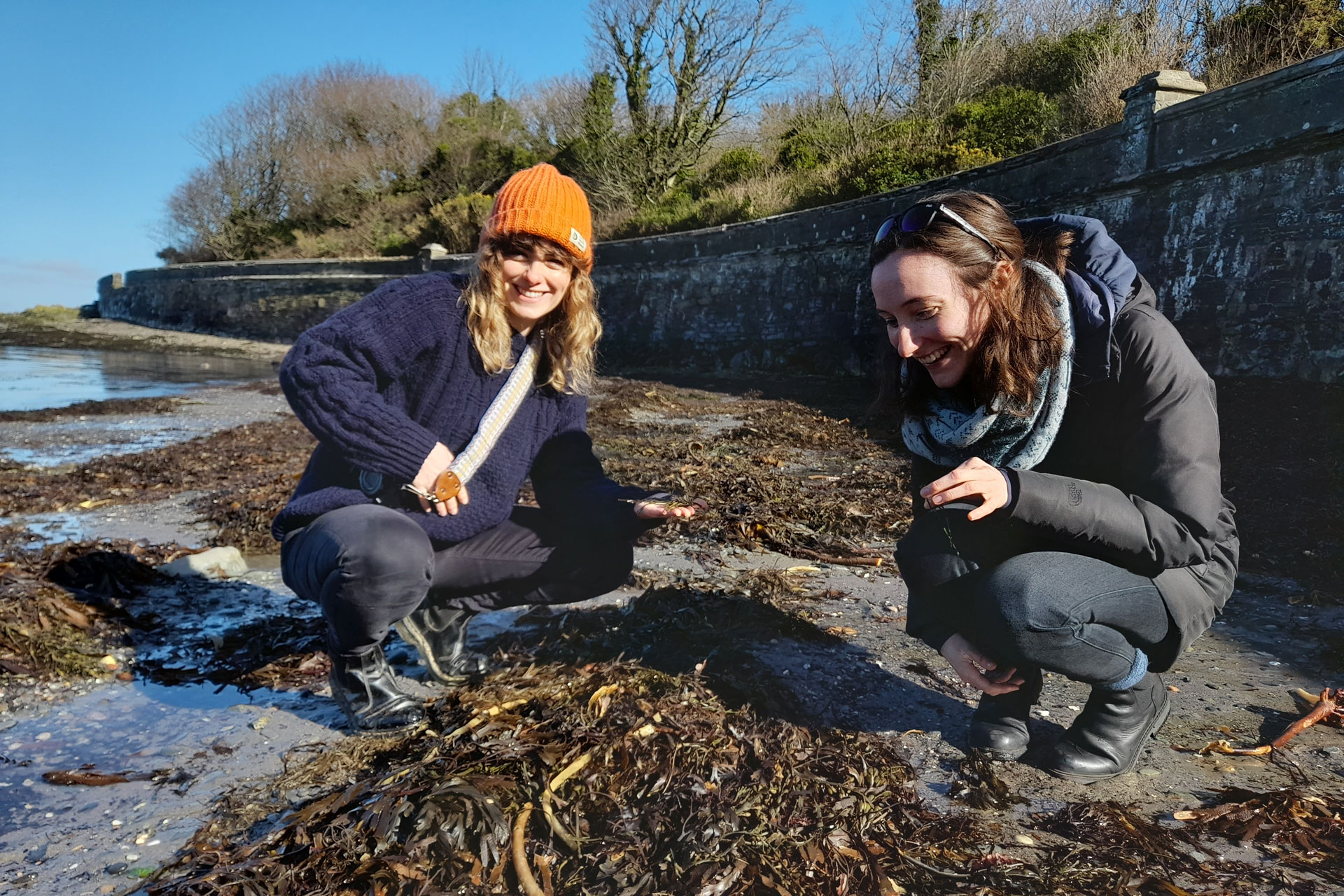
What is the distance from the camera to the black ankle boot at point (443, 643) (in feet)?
10.6

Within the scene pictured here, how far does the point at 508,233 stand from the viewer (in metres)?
2.97

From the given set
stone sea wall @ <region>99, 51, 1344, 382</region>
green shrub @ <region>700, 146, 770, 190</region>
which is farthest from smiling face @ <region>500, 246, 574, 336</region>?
green shrub @ <region>700, 146, 770, 190</region>

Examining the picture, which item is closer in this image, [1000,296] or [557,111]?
[1000,296]

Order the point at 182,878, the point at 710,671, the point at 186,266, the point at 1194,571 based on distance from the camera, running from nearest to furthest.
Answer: the point at 182,878
the point at 1194,571
the point at 710,671
the point at 186,266

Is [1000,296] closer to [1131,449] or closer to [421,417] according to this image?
[1131,449]

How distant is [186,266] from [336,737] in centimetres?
3921

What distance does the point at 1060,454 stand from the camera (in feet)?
8.20

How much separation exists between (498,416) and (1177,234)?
364 inches

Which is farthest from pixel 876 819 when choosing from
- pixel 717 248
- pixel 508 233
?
pixel 717 248

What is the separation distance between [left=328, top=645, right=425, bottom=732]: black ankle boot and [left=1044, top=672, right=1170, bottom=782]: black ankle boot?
204 cm

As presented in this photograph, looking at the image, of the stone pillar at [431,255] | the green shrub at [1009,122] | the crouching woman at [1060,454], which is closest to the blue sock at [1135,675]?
the crouching woman at [1060,454]

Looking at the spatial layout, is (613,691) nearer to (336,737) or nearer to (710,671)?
(710,671)

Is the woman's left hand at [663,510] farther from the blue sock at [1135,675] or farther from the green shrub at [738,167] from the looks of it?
the green shrub at [738,167]

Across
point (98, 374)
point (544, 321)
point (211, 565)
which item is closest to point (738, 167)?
point (98, 374)
